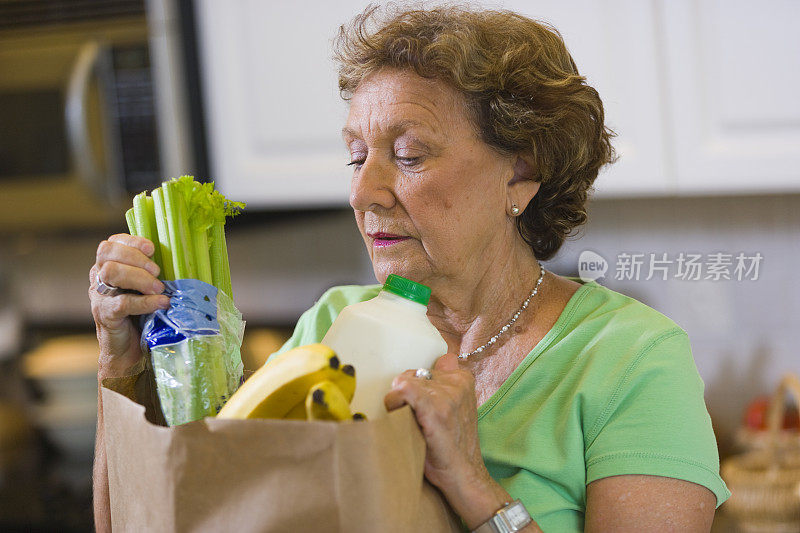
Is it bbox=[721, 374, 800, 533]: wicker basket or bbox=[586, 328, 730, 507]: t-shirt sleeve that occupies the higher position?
bbox=[586, 328, 730, 507]: t-shirt sleeve

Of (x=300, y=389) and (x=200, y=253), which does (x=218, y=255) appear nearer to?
(x=200, y=253)

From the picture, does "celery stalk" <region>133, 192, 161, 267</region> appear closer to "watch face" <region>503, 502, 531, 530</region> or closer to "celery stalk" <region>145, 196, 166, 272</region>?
"celery stalk" <region>145, 196, 166, 272</region>

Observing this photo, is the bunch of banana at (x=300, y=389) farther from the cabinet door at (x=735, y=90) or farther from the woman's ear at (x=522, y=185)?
the cabinet door at (x=735, y=90)

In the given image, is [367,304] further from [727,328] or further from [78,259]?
[78,259]

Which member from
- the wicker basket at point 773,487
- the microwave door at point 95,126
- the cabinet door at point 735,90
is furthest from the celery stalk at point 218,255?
the wicker basket at point 773,487

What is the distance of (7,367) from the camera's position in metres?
2.38

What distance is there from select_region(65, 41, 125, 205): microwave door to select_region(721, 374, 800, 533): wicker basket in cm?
147

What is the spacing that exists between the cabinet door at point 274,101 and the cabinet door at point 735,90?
26.8 inches

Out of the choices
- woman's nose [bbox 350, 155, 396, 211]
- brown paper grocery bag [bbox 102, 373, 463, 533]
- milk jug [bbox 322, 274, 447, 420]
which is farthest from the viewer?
woman's nose [bbox 350, 155, 396, 211]

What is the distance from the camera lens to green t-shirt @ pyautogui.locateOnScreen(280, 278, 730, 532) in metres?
0.86

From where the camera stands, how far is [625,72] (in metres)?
1.64

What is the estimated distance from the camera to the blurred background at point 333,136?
63.1 inches

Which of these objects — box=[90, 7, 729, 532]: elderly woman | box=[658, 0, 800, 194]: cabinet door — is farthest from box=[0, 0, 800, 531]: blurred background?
box=[90, 7, 729, 532]: elderly woman

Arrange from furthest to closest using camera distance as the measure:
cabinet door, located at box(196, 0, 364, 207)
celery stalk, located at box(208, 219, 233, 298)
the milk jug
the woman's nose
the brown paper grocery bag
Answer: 1. cabinet door, located at box(196, 0, 364, 207)
2. the woman's nose
3. celery stalk, located at box(208, 219, 233, 298)
4. the milk jug
5. the brown paper grocery bag
